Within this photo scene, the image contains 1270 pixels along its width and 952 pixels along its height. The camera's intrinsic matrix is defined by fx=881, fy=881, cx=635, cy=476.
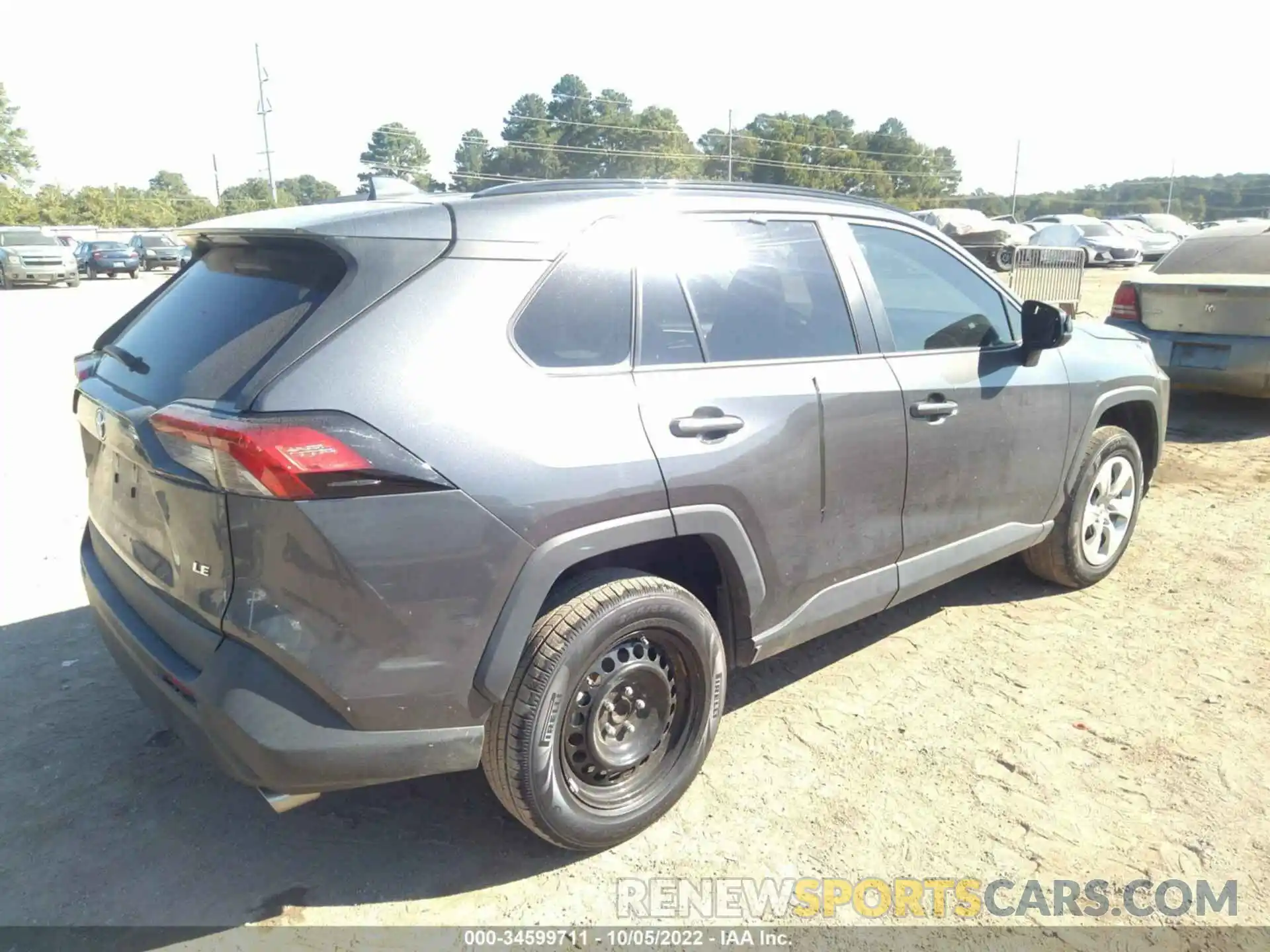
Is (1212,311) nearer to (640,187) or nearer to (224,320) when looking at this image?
(640,187)

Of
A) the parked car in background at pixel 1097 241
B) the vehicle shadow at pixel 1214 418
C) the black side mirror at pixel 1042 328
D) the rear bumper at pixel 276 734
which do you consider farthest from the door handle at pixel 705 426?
the parked car in background at pixel 1097 241

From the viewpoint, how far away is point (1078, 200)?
244 ft

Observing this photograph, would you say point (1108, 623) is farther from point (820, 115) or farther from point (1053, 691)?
point (820, 115)

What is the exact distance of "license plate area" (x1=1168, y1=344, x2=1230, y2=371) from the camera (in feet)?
23.3

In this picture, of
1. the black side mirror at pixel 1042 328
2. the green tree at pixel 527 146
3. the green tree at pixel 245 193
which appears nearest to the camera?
the black side mirror at pixel 1042 328

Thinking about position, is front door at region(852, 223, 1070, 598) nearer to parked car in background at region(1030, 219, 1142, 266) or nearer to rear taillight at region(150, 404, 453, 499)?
rear taillight at region(150, 404, 453, 499)

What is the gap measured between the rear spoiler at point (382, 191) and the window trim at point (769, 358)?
84 cm

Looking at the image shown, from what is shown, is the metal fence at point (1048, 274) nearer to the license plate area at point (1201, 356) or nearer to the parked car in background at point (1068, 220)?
the license plate area at point (1201, 356)

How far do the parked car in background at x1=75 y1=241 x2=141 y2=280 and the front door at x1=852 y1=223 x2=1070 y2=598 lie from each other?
3594 centimetres

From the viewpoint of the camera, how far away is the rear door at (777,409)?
268cm

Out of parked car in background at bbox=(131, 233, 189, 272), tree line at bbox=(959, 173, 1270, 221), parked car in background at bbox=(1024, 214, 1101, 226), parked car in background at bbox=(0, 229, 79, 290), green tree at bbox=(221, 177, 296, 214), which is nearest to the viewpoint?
parked car in background at bbox=(0, 229, 79, 290)

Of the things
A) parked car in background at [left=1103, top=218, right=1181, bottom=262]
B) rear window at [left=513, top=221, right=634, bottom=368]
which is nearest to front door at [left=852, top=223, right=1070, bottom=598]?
rear window at [left=513, top=221, right=634, bottom=368]

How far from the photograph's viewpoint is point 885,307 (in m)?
3.45

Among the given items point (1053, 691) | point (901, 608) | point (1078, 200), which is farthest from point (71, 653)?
point (1078, 200)
